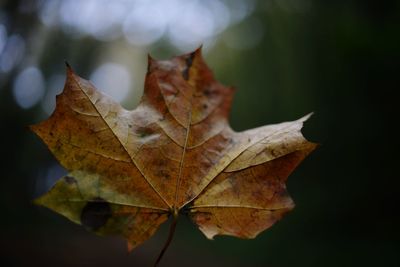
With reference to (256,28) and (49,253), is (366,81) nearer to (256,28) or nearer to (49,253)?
(256,28)

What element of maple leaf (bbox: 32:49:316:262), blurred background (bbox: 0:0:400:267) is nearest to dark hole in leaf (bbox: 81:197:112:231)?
maple leaf (bbox: 32:49:316:262)

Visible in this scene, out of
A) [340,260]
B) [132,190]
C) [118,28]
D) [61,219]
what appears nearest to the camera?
[132,190]

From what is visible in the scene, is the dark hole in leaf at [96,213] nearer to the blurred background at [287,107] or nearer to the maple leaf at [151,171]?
the maple leaf at [151,171]

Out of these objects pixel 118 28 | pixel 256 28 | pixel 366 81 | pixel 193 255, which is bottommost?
pixel 193 255

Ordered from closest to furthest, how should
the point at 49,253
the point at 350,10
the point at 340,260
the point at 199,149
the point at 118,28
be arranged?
the point at 199,149 < the point at 350,10 < the point at 340,260 < the point at 49,253 < the point at 118,28

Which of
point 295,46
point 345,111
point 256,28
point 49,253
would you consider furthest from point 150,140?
point 256,28

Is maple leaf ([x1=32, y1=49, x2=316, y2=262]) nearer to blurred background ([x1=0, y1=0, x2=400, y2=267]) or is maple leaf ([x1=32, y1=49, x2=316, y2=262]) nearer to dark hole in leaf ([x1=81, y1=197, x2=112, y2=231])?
dark hole in leaf ([x1=81, y1=197, x2=112, y2=231])
